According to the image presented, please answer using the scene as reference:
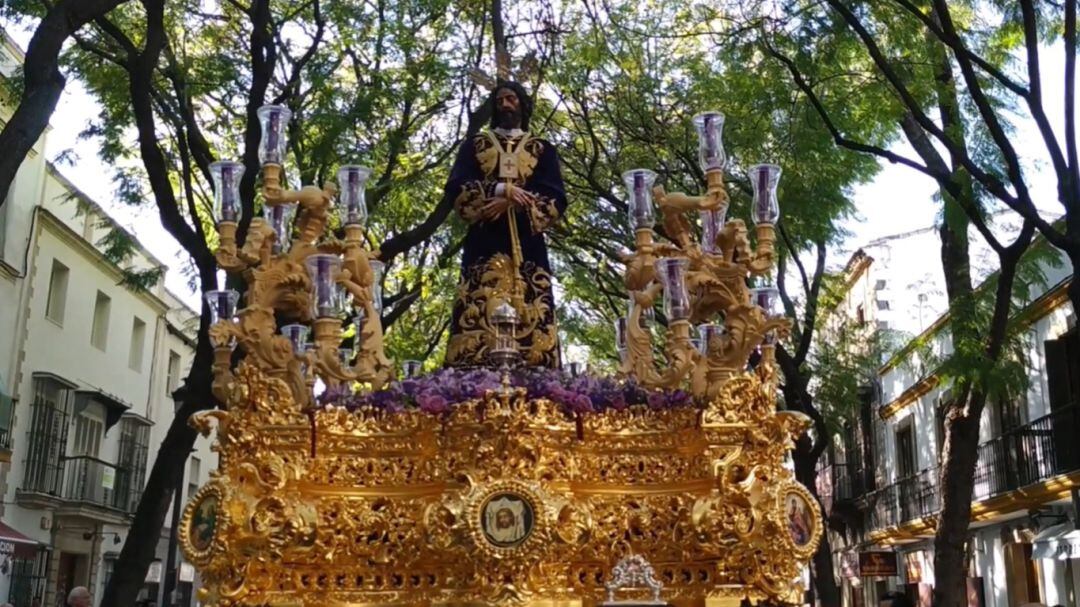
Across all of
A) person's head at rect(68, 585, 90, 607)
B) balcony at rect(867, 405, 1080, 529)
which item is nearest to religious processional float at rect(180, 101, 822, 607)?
person's head at rect(68, 585, 90, 607)

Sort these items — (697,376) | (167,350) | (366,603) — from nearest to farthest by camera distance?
(366,603) → (697,376) → (167,350)

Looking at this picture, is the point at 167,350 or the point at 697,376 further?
the point at 167,350

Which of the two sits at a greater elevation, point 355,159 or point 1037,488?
point 355,159

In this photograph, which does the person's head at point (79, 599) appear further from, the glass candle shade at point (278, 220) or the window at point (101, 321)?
the window at point (101, 321)

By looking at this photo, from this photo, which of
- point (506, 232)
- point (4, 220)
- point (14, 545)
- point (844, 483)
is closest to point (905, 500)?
point (844, 483)

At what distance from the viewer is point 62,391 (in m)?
24.5

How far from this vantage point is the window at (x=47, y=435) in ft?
76.7

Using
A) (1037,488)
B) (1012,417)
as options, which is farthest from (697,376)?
(1012,417)

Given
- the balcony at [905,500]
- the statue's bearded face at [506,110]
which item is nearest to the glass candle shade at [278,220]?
the statue's bearded face at [506,110]

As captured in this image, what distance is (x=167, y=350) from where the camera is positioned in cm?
3173

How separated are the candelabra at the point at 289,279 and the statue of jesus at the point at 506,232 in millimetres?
701

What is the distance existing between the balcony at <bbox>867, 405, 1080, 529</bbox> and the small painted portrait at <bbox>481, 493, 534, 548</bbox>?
13.2 metres

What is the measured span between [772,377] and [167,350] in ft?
92.2

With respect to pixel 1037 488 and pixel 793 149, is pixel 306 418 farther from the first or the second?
pixel 1037 488
